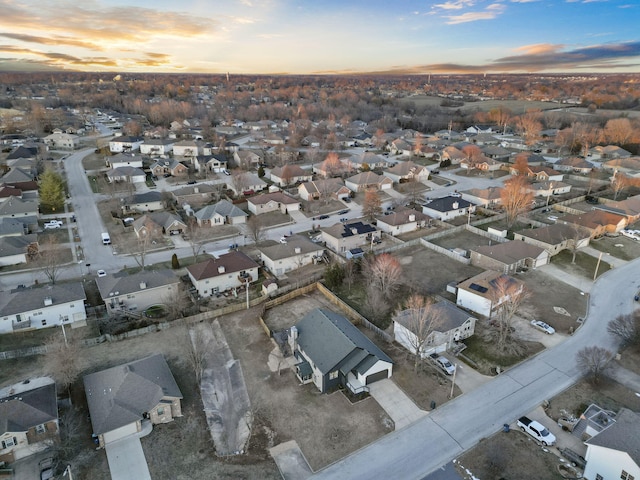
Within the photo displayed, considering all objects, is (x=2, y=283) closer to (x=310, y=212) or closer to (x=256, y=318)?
(x=256, y=318)

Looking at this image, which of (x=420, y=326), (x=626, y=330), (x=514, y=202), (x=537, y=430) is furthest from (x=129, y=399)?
(x=514, y=202)

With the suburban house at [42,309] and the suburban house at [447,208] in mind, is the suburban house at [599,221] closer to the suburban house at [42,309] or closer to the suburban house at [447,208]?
the suburban house at [447,208]

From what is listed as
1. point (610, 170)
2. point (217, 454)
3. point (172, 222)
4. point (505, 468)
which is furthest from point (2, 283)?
point (610, 170)

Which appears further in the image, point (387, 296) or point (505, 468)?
point (387, 296)

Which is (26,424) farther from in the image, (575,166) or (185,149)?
(575,166)

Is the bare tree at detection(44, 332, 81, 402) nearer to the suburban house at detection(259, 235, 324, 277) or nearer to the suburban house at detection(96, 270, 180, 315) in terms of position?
the suburban house at detection(96, 270, 180, 315)

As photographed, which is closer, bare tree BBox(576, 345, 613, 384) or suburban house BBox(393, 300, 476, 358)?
bare tree BBox(576, 345, 613, 384)

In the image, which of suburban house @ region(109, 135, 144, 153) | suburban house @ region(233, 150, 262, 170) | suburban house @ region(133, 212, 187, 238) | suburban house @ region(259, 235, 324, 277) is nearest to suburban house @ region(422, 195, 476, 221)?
suburban house @ region(259, 235, 324, 277)
